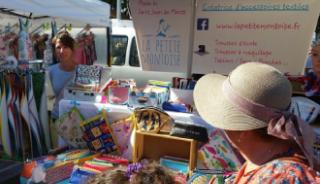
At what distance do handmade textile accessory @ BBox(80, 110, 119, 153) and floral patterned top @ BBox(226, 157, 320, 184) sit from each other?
6.72 ft

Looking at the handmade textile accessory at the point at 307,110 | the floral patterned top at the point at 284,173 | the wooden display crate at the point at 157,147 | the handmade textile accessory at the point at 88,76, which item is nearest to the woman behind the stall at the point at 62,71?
the handmade textile accessory at the point at 88,76

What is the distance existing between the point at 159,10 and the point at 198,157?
4.82ft

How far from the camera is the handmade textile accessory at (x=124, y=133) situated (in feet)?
9.69

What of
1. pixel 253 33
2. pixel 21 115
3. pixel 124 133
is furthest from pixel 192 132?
pixel 21 115

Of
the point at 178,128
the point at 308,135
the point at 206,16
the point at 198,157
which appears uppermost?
the point at 206,16

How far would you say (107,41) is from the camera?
23.0ft

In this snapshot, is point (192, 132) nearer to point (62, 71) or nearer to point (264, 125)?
point (264, 125)

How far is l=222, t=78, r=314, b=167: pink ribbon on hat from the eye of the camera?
1.02 metres

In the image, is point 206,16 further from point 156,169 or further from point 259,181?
point 259,181

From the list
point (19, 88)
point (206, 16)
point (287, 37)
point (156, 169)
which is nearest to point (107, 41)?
point (19, 88)

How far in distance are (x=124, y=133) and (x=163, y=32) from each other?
1065 mm

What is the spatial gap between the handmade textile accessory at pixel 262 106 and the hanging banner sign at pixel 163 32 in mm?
2251

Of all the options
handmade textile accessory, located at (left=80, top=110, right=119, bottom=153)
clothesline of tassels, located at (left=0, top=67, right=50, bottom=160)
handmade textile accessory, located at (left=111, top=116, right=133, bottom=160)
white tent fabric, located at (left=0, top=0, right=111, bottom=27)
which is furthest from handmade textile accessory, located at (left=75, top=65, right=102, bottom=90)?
white tent fabric, located at (left=0, top=0, right=111, bottom=27)

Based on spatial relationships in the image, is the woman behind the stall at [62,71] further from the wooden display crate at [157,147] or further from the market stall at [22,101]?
the wooden display crate at [157,147]
